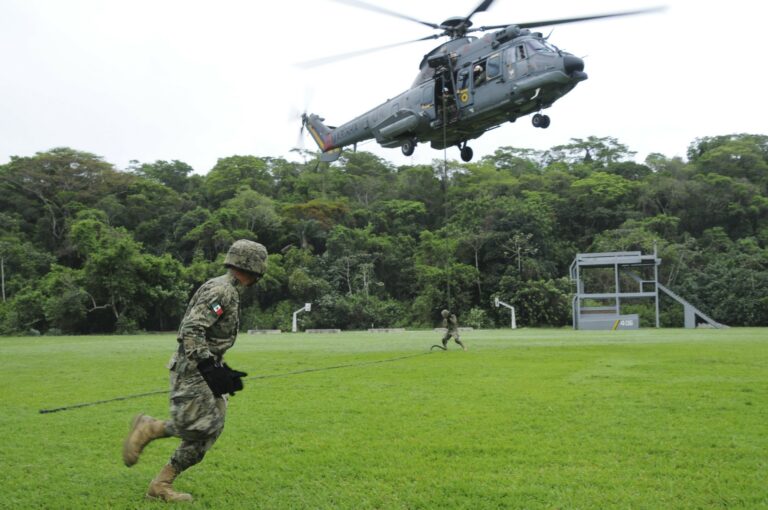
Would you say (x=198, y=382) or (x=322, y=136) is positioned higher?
(x=322, y=136)

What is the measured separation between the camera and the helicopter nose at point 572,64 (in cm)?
1706

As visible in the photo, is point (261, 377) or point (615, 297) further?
point (615, 297)

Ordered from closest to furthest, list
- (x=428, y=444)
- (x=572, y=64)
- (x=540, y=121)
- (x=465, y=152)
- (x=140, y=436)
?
1. (x=140, y=436)
2. (x=428, y=444)
3. (x=572, y=64)
4. (x=540, y=121)
5. (x=465, y=152)

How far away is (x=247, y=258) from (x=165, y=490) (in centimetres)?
160

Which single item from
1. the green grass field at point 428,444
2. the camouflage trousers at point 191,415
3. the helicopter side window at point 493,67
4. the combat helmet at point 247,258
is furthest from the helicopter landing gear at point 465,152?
the camouflage trousers at point 191,415

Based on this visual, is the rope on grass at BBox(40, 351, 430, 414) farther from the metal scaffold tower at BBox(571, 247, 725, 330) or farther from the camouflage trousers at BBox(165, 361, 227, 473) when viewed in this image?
the metal scaffold tower at BBox(571, 247, 725, 330)

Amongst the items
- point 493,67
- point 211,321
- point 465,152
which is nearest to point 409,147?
point 465,152

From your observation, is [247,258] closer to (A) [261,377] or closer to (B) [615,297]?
(A) [261,377]

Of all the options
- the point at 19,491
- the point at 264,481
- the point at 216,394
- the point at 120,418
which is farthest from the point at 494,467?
the point at 120,418

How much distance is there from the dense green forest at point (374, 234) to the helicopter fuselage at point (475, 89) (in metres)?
27.2

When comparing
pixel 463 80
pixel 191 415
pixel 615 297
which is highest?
pixel 463 80

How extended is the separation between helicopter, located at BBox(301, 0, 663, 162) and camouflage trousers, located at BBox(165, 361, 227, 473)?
14332mm

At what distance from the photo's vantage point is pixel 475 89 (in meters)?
18.5

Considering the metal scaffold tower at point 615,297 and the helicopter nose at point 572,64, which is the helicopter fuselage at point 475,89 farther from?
the metal scaffold tower at point 615,297
